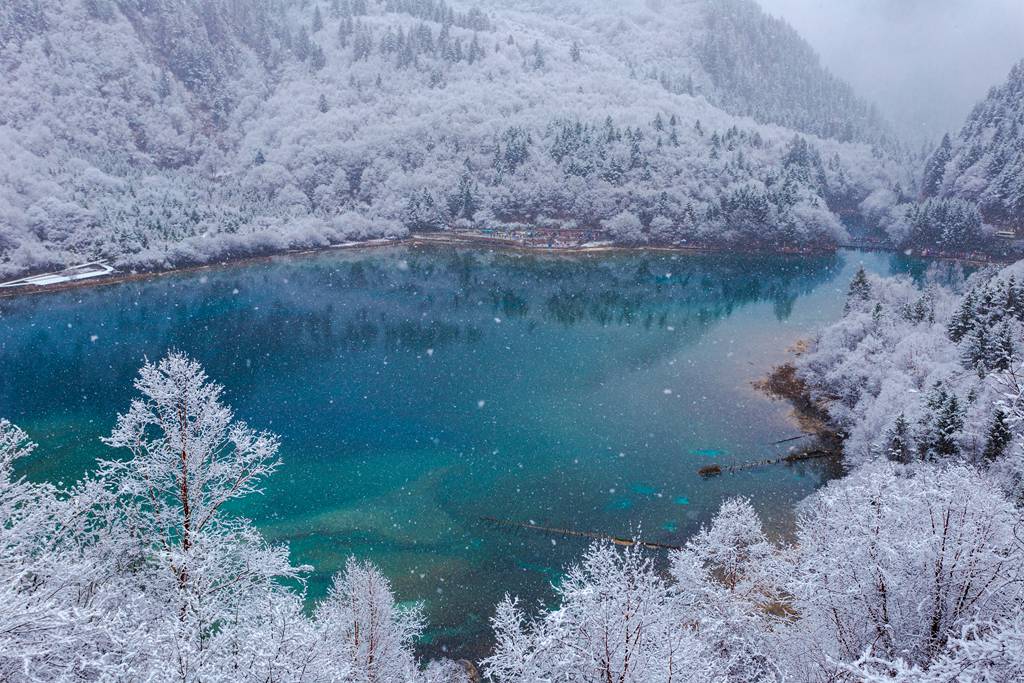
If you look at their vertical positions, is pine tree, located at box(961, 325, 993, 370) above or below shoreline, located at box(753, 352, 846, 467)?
above

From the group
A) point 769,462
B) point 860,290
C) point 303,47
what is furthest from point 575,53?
point 769,462

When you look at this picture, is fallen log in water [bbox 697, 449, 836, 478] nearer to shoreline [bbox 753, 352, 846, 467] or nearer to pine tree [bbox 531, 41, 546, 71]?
shoreline [bbox 753, 352, 846, 467]

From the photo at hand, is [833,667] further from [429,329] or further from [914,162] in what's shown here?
[914,162]

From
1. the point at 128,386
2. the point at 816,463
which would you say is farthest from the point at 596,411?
the point at 128,386

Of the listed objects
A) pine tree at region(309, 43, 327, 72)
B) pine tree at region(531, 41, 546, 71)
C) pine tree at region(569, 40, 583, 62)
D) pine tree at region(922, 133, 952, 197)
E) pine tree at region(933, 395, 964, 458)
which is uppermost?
pine tree at region(569, 40, 583, 62)

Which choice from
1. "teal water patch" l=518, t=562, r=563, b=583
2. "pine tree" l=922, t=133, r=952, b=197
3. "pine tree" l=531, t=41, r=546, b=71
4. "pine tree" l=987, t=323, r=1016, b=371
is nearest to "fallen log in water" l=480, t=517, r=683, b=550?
"teal water patch" l=518, t=562, r=563, b=583


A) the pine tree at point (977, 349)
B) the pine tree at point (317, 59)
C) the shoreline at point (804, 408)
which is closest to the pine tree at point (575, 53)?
the pine tree at point (317, 59)

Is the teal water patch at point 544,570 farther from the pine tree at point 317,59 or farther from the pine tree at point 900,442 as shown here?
the pine tree at point 317,59
